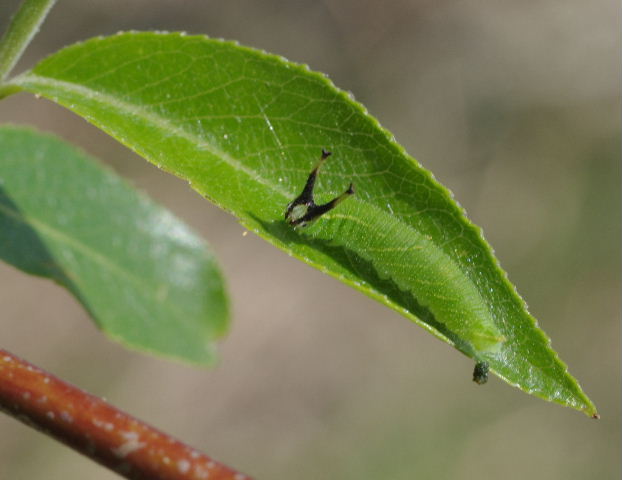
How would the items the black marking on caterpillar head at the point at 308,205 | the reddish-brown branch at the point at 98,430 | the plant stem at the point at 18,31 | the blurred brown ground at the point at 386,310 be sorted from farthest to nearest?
the blurred brown ground at the point at 386,310 < the black marking on caterpillar head at the point at 308,205 < the plant stem at the point at 18,31 < the reddish-brown branch at the point at 98,430

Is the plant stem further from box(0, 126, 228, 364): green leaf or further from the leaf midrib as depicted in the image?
box(0, 126, 228, 364): green leaf

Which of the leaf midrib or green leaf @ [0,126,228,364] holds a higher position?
the leaf midrib

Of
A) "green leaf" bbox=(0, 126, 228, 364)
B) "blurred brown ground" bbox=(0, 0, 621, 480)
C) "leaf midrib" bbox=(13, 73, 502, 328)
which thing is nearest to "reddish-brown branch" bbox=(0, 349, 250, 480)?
"green leaf" bbox=(0, 126, 228, 364)

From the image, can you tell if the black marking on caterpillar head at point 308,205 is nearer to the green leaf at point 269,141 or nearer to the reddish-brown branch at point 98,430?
the green leaf at point 269,141

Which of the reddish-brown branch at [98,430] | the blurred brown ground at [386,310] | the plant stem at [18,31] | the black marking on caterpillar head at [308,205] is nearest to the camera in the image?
the reddish-brown branch at [98,430]

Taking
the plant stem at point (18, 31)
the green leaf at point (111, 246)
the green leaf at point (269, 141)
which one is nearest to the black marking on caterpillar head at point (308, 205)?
the green leaf at point (269, 141)

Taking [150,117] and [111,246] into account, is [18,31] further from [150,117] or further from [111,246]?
[111,246]
